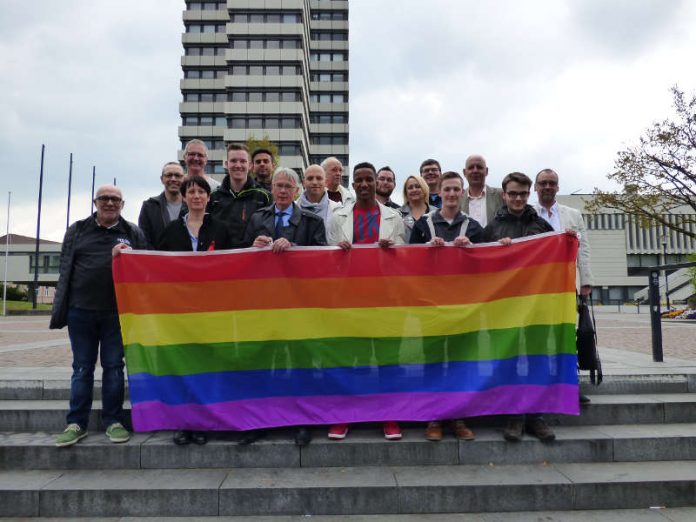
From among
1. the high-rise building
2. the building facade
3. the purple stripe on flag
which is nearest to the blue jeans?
the purple stripe on flag

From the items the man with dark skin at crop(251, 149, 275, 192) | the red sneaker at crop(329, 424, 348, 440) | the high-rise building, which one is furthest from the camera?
the high-rise building

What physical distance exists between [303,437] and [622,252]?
8774 cm

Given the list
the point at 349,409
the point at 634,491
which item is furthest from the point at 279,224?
the point at 634,491

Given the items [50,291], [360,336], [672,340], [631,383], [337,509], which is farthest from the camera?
[50,291]

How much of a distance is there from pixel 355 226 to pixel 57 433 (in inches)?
131

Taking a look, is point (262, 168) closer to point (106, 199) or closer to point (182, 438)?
point (106, 199)

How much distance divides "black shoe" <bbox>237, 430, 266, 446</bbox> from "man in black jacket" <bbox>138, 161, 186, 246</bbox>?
2216 mm

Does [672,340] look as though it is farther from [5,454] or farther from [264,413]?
[5,454]

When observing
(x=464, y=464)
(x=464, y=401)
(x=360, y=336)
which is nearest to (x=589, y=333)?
(x=464, y=401)

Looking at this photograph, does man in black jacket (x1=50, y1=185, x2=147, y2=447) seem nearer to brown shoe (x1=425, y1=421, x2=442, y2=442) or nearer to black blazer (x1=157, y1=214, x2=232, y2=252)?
black blazer (x1=157, y1=214, x2=232, y2=252)

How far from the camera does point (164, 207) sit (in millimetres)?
5395

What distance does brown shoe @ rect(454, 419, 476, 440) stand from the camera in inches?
163

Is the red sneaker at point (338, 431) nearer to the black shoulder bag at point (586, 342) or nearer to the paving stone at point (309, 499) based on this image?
the paving stone at point (309, 499)

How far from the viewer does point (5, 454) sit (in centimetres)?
408
